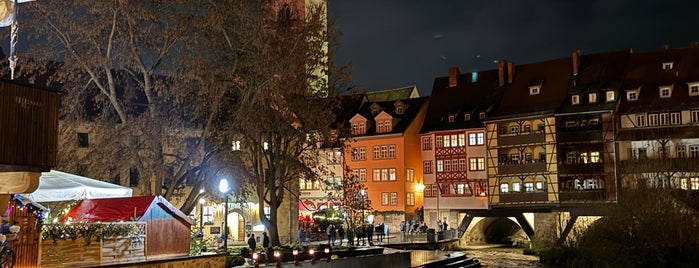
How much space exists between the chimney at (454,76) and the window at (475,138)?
6.09m

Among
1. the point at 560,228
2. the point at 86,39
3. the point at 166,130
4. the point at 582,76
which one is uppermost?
the point at 582,76

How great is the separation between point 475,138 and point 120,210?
41475 millimetres

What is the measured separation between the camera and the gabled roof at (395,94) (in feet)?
234

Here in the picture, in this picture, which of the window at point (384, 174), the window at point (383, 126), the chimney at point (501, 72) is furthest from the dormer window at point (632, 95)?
the window at point (383, 126)

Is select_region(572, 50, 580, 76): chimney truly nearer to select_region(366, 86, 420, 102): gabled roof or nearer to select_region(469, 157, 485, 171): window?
select_region(469, 157, 485, 171): window

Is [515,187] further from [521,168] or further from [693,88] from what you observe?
[693,88]

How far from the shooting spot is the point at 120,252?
58.9 ft

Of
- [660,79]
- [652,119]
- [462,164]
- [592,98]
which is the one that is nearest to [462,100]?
[462,164]

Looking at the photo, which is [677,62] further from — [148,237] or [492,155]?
[148,237]

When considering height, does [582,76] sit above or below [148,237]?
above

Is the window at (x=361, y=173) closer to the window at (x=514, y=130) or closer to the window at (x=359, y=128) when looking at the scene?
the window at (x=359, y=128)

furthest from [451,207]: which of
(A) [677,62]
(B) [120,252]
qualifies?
(B) [120,252]

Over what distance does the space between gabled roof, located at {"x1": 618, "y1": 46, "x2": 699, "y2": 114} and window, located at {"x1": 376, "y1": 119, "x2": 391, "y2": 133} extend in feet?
63.1

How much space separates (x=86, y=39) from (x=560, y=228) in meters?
34.6
